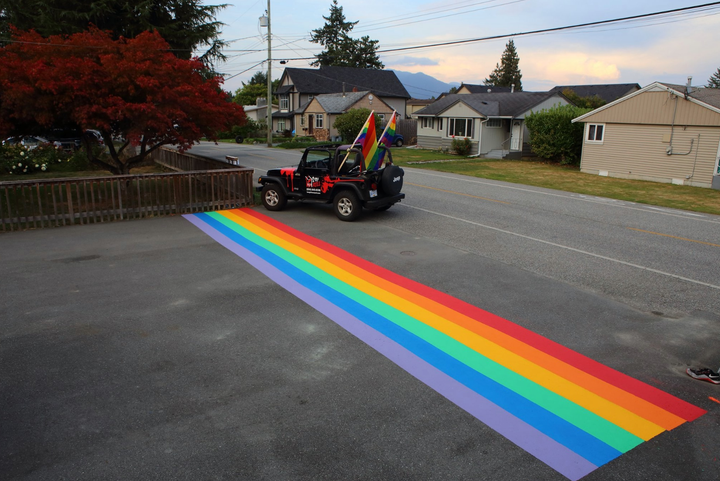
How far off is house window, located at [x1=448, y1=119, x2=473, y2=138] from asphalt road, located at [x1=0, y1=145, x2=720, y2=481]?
2584 cm

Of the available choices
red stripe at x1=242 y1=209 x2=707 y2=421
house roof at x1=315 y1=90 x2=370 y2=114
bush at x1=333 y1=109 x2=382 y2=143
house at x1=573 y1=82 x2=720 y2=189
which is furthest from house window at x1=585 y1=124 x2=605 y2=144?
house roof at x1=315 y1=90 x2=370 y2=114

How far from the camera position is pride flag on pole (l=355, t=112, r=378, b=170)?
13.0 m

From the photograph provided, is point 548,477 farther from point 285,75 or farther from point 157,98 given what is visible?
point 285,75

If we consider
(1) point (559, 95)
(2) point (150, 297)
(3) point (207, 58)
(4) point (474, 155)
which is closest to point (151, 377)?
(2) point (150, 297)

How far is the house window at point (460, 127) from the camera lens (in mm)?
36375

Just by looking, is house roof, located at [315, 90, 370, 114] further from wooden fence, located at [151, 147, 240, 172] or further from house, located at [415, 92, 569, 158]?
wooden fence, located at [151, 147, 240, 172]

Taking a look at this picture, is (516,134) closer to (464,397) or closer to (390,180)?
(390,180)

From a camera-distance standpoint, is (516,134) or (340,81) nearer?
(516,134)

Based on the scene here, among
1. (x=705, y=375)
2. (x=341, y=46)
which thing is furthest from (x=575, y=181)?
(x=341, y=46)

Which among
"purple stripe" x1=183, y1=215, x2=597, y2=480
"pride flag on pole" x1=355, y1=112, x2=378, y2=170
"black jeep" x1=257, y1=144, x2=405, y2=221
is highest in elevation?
"pride flag on pole" x1=355, y1=112, x2=378, y2=170

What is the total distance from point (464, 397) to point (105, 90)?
497 inches

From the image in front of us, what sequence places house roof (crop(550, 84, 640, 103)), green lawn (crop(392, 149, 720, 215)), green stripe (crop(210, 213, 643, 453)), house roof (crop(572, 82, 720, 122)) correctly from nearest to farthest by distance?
1. green stripe (crop(210, 213, 643, 453))
2. green lawn (crop(392, 149, 720, 215))
3. house roof (crop(572, 82, 720, 122))
4. house roof (crop(550, 84, 640, 103))

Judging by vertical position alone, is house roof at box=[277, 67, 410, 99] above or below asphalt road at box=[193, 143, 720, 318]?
above

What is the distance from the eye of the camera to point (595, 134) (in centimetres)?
2678
